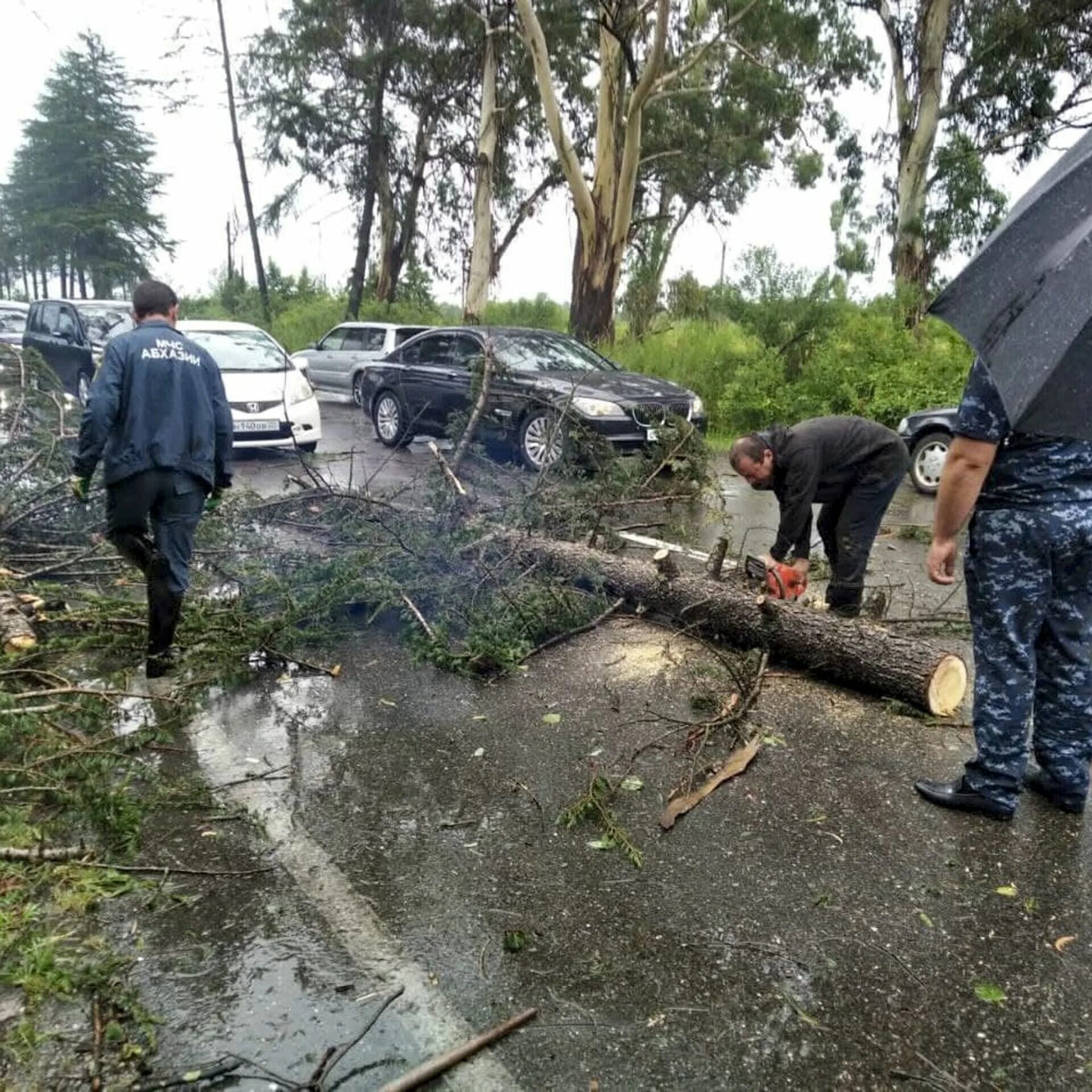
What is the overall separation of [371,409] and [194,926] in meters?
10.6

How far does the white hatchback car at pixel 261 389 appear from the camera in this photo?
1004cm

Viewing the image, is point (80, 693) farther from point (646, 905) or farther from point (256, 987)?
point (646, 905)

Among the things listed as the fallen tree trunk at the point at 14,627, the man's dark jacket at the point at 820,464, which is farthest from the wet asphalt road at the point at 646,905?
the fallen tree trunk at the point at 14,627

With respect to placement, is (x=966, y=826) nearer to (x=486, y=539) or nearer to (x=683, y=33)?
(x=486, y=539)

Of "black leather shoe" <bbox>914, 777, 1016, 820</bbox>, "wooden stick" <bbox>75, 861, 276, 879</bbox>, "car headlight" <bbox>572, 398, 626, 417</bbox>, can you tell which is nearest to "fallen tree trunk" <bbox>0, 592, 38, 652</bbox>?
"wooden stick" <bbox>75, 861, 276, 879</bbox>

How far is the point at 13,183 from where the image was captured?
5044cm

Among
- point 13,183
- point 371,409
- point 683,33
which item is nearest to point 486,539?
point 371,409

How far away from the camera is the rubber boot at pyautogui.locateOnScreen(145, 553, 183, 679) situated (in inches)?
170

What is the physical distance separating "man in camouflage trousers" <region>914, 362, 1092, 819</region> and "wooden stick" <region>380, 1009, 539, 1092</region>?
6.34ft

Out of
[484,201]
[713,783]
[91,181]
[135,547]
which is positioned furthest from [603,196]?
[91,181]

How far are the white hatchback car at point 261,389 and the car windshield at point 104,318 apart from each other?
1.92 meters

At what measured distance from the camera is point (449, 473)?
6516mm

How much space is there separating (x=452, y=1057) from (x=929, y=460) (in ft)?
28.9

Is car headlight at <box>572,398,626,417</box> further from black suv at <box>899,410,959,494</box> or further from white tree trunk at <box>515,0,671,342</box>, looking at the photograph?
white tree trunk at <box>515,0,671,342</box>
